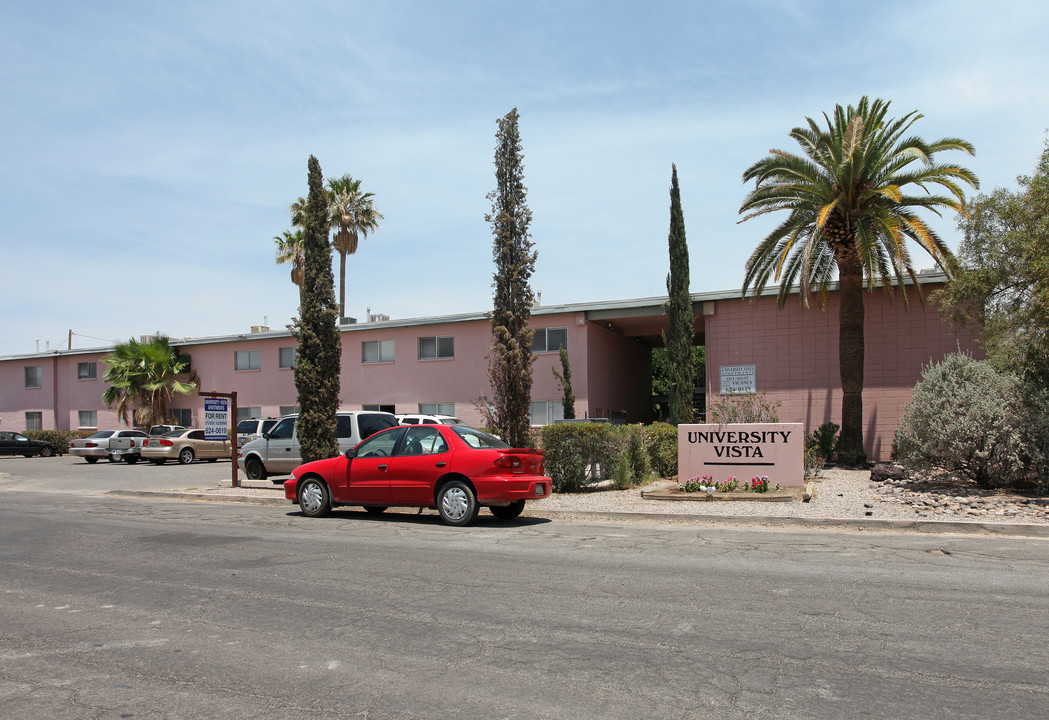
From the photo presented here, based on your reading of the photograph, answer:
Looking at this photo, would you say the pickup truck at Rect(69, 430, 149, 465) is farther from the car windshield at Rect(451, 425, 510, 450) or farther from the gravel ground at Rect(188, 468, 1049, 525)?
the car windshield at Rect(451, 425, 510, 450)

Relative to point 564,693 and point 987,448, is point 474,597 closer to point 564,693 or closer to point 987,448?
point 564,693

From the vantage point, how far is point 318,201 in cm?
2002

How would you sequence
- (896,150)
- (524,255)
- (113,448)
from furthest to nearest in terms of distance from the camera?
1. (113,448)
2. (896,150)
3. (524,255)

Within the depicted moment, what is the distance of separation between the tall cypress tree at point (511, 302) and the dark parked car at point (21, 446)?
28.0 m

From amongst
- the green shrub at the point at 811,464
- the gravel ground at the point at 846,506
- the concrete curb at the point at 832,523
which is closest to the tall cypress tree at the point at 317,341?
the gravel ground at the point at 846,506

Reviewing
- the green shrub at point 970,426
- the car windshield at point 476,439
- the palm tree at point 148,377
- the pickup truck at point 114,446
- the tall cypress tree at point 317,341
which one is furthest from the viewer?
the palm tree at point 148,377

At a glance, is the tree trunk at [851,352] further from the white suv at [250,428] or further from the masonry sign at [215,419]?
the white suv at [250,428]

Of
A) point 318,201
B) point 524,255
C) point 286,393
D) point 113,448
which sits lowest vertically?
point 113,448

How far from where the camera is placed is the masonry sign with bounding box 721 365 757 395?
24.8 metres

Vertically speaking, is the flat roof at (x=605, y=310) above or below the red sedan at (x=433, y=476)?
above

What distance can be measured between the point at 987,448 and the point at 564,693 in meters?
11.9

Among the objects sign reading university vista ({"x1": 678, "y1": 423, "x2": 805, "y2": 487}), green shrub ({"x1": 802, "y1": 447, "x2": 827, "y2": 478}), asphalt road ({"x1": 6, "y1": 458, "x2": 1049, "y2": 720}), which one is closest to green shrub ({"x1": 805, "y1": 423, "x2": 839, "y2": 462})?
green shrub ({"x1": 802, "y1": 447, "x2": 827, "y2": 478})

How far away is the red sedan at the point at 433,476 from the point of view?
1198cm

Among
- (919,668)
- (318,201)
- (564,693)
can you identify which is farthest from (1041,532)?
(318,201)
